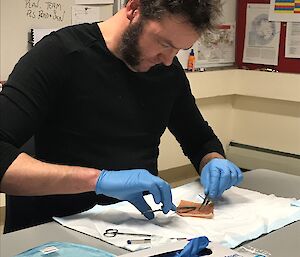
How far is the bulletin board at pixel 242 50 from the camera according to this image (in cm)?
301

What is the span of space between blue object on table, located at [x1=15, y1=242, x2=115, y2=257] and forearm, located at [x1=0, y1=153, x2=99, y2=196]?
0.56 feet

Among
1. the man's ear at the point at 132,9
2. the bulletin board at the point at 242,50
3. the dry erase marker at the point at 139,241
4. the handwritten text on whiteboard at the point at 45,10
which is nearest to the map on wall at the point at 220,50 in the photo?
the bulletin board at the point at 242,50

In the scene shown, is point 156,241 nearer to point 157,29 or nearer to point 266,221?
point 266,221

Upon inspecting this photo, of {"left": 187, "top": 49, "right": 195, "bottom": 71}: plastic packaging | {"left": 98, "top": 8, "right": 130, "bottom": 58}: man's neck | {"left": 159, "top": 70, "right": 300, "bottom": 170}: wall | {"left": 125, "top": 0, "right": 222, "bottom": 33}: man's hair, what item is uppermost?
{"left": 125, "top": 0, "right": 222, "bottom": 33}: man's hair

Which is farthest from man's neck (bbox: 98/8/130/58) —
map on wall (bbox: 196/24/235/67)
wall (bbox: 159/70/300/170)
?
map on wall (bbox: 196/24/235/67)

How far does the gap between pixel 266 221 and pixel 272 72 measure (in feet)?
6.27

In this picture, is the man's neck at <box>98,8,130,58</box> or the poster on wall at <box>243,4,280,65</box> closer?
the man's neck at <box>98,8,130,58</box>

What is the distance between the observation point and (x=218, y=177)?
1485 millimetres

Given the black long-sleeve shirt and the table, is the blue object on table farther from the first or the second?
the black long-sleeve shirt

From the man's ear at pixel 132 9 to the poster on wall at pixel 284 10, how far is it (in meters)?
1.76

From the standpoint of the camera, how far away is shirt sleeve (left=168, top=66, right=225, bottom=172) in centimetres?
170

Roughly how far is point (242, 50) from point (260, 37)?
0.51ft

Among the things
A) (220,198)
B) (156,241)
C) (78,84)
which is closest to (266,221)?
(220,198)

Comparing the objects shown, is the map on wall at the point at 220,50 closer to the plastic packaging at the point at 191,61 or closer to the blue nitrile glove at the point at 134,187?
the plastic packaging at the point at 191,61
